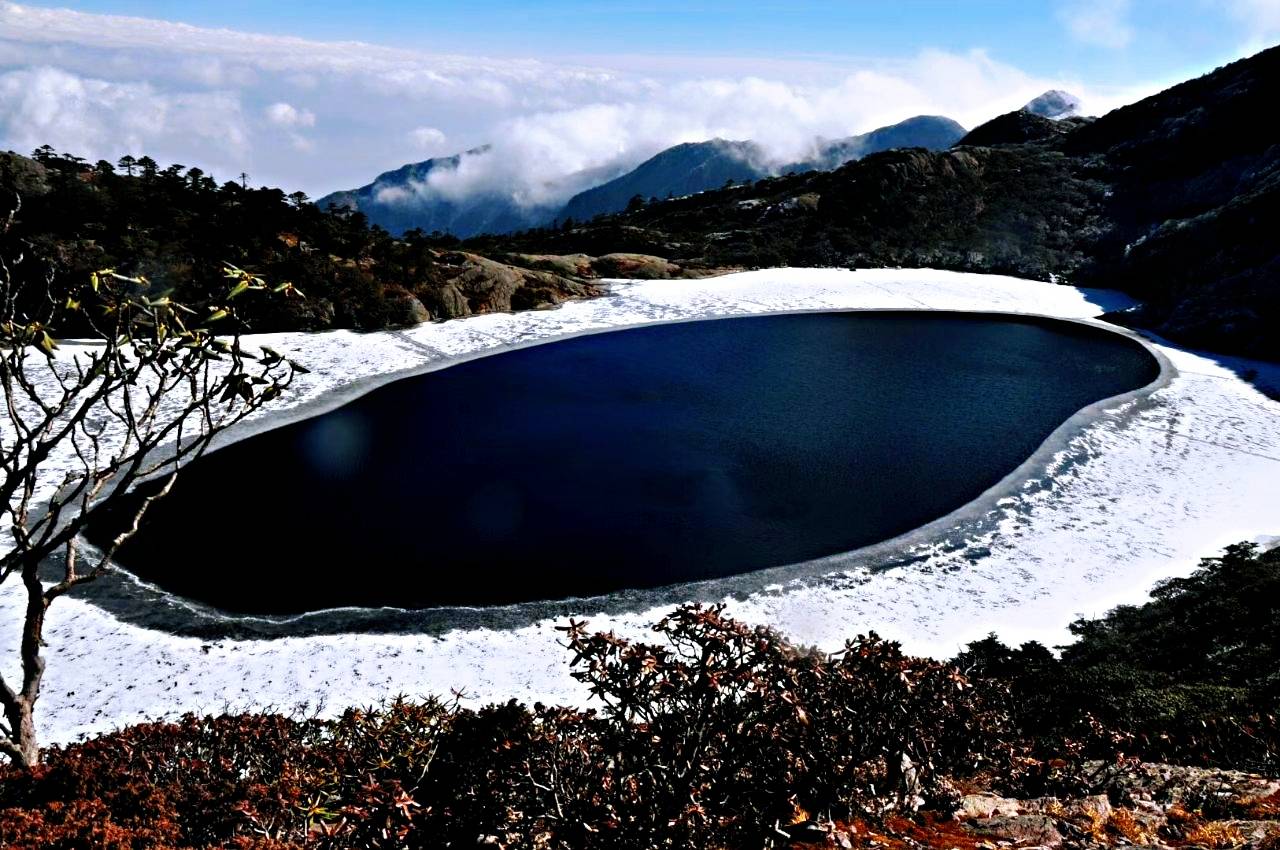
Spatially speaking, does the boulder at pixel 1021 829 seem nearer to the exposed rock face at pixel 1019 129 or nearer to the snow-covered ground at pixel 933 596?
the snow-covered ground at pixel 933 596

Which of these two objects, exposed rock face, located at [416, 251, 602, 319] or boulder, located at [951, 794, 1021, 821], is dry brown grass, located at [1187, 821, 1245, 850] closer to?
boulder, located at [951, 794, 1021, 821]

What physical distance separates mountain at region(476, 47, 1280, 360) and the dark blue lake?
2751cm

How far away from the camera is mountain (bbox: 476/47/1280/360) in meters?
61.8

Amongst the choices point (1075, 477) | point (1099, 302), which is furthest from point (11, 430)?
point (1099, 302)

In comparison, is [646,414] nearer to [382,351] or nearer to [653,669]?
[382,351]

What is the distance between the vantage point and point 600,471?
961 inches

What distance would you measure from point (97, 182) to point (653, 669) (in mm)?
53840

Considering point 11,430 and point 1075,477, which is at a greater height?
point 11,430

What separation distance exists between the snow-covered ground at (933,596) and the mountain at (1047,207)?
1236 inches

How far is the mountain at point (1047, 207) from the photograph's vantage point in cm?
6181

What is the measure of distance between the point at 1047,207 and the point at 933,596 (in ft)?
241

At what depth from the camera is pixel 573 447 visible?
2670cm

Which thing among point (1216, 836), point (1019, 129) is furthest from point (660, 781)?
point (1019, 129)

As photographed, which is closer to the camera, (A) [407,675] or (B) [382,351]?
(A) [407,675]
